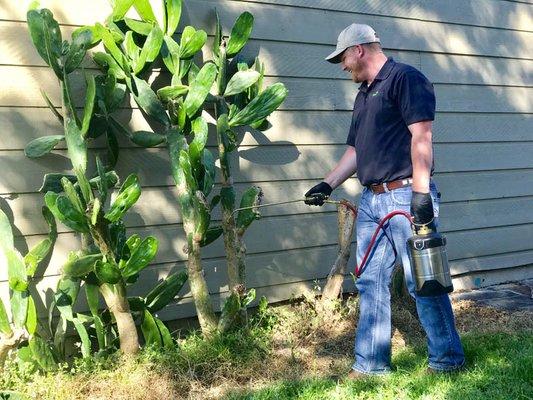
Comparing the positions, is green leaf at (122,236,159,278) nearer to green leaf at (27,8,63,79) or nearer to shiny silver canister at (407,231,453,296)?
green leaf at (27,8,63,79)

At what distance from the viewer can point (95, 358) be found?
3645 millimetres

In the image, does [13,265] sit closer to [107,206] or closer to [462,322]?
[107,206]

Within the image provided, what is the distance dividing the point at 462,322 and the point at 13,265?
2.88 metres

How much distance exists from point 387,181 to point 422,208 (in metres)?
0.30

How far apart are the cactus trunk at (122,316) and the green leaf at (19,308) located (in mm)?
423

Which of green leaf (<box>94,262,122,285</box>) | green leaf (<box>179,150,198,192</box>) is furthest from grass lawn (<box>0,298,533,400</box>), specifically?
green leaf (<box>179,150,198,192</box>)

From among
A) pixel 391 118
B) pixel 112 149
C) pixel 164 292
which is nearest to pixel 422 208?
pixel 391 118

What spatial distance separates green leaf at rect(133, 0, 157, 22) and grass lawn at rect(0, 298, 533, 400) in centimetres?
186

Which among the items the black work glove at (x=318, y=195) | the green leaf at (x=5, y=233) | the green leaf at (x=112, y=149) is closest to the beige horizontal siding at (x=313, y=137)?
the green leaf at (x=112, y=149)

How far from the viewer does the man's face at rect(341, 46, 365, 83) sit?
3.50 metres

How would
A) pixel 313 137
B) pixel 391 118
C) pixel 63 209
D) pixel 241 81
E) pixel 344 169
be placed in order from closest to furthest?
pixel 63 209, pixel 391 118, pixel 344 169, pixel 241 81, pixel 313 137

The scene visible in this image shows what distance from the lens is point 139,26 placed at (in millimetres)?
3891

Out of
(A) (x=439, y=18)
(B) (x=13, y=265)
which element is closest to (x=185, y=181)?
(B) (x=13, y=265)

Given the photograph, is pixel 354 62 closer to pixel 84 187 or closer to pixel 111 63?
pixel 111 63
